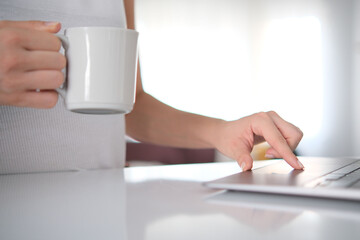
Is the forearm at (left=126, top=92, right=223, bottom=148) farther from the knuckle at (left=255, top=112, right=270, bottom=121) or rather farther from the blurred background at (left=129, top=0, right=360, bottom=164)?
the blurred background at (left=129, top=0, right=360, bottom=164)

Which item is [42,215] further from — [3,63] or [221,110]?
[221,110]

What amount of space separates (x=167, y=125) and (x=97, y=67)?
1.62 feet

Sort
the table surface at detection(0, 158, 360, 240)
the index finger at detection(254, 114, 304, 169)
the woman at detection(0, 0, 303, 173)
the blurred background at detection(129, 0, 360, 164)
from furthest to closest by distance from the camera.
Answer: the blurred background at detection(129, 0, 360, 164) < the woman at detection(0, 0, 303, 173) < the index finger at detection(254, 114, 304, 169) < the table surface at detection(0, 158, 360, 240)

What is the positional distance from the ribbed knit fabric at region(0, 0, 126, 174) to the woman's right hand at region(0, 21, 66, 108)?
13.9 inches

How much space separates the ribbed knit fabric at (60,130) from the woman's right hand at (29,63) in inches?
13.9

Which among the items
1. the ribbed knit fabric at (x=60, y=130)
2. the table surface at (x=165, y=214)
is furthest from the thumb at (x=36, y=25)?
the ribbed knit fabric at (x=60, y=130)

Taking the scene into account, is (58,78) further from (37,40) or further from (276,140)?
(276,140)

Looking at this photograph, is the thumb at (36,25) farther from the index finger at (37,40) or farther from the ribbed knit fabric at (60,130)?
the ribbed knit fabric at (60,130)

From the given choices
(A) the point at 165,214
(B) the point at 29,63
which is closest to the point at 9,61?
(B) the point at 29,63

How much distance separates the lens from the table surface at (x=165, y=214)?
32 cm

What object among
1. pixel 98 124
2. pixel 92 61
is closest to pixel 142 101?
pixel 98 124

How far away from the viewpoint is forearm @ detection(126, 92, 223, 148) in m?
0.93

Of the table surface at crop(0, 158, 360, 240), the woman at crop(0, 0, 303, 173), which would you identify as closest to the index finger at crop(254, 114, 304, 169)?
the woman at crop(0, 0, 303, 173)

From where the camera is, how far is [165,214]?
0.39m
